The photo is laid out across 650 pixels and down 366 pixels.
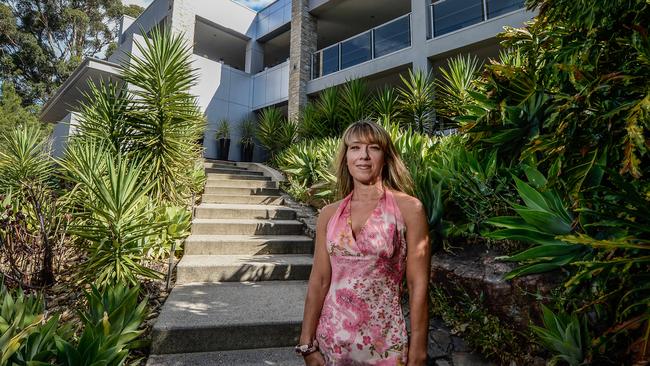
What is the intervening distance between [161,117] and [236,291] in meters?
3.32

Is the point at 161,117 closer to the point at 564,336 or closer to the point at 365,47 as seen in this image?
the point at 564,336

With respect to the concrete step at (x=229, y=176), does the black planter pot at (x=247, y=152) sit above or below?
above

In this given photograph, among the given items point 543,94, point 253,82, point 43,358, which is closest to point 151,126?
point 43,358

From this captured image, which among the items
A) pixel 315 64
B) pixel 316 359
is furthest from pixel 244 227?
pixel 315 64

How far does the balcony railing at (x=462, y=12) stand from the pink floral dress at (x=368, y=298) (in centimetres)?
843

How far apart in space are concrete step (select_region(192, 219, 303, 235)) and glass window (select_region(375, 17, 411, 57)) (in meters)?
7.39

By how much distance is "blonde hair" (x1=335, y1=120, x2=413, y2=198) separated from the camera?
143 centimetres

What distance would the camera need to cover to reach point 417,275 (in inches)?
48.5

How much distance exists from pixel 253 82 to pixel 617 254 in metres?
14.3

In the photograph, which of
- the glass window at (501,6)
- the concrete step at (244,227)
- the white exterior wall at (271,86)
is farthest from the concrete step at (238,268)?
the white exterior wall at (271,86)

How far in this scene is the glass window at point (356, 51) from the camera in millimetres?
10391

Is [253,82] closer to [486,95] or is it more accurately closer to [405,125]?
[405,125]

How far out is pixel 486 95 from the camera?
2439mm

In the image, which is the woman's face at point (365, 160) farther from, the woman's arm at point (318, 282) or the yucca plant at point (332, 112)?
the yucca plant at point (332, 112)
